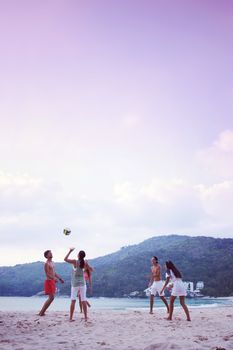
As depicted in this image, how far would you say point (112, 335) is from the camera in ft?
28.4

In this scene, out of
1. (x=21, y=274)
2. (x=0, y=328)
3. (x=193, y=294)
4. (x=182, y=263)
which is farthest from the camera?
(x=21, y=274)

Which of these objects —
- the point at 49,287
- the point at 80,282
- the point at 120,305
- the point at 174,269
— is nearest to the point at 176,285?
the point at 174,269

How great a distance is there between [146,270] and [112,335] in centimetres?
10599

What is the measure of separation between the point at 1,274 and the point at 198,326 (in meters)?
137

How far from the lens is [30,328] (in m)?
9.28

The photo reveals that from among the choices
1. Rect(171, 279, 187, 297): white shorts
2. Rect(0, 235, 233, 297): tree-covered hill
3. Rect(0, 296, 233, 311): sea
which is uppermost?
Rect(0, 235, 233, 297): tree-covered hill

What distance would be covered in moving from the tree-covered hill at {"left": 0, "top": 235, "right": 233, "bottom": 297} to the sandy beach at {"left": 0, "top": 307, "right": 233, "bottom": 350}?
8811 centimetres

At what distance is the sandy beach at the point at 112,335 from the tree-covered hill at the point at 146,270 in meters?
88.1

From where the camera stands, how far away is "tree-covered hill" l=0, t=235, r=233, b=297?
9794cm

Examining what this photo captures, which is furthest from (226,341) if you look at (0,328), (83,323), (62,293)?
(62,293)

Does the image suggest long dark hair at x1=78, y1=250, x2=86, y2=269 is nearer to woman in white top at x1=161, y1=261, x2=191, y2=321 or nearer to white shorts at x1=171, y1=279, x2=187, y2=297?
woman in white top at x1=161, y1=261, x2=191, y2=321

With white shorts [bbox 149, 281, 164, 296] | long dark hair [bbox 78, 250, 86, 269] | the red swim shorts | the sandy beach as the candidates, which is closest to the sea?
white shorts [bbox 149, 281, 164, 296]

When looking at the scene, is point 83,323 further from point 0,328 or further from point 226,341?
point 226,341

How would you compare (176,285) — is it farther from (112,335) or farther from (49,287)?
(49,287)
